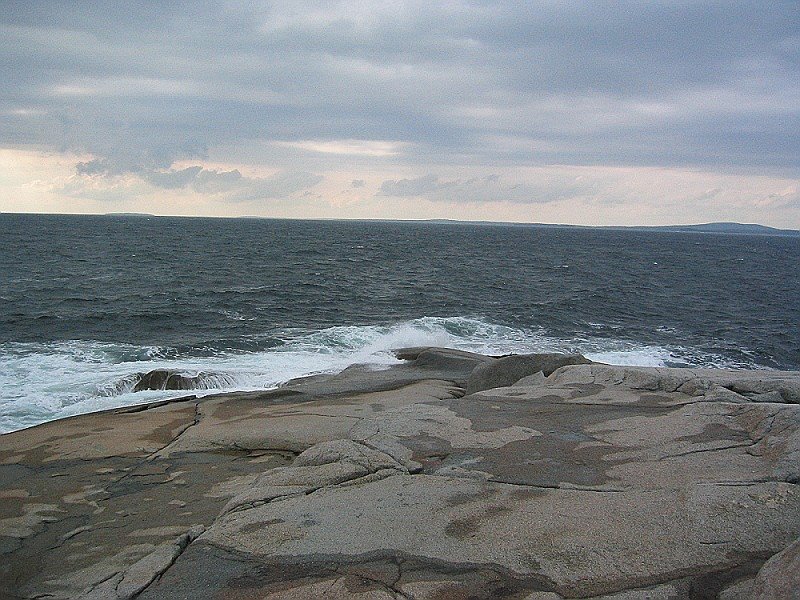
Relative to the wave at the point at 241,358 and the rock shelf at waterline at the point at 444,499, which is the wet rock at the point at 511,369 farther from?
the wave at the point at 241,358

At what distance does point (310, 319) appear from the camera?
27.3m

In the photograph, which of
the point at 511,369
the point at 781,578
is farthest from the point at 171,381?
the point at 781,578

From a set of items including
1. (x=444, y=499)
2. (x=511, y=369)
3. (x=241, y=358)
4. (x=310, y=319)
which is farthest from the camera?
(x=310, y=319)

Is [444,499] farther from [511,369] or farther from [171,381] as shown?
[171,381]

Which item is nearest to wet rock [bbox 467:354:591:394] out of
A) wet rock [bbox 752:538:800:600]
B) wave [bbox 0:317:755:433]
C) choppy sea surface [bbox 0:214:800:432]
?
wave [bbox 0:317:755:433]

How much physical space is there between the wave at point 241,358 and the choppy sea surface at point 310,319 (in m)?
0.07

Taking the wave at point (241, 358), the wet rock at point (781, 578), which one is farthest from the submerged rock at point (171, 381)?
the wet rock at point (781, 578)

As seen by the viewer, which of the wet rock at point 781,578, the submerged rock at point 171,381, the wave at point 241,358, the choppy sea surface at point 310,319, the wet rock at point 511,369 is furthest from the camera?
the choppy sea surface at point 310,319

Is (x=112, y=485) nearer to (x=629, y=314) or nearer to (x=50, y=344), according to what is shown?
(x=50, y=344)

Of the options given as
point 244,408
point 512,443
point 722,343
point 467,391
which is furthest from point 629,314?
point 512,443

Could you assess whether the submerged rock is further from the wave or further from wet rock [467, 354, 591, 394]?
wet rock [467, 354, 591, 394]

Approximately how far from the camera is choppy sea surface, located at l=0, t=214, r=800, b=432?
57.9 ft

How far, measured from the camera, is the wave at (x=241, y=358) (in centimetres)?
1462

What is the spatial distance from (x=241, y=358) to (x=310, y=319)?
7.76 meters
